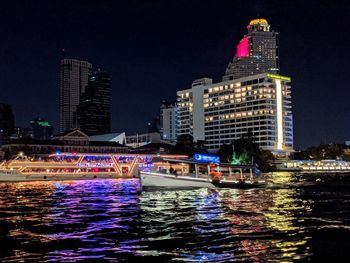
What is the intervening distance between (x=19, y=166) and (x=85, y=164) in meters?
21.5

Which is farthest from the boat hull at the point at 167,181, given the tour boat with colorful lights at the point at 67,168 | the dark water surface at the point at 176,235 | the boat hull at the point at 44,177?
the boat hull at the point at 44,177

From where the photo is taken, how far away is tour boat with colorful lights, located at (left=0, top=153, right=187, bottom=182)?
347 feet

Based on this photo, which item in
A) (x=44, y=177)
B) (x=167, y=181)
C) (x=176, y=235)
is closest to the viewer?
(x=176, y=235)

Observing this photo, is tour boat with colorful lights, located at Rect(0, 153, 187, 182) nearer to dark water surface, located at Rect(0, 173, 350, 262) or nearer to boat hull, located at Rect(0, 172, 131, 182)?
boat hull, located at Rect(0, 172, 131, 182)

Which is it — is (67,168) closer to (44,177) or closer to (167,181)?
(44,177)

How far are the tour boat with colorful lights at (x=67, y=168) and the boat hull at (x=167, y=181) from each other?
121ft

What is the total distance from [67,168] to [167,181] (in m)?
72.2

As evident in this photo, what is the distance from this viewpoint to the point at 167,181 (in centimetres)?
5538

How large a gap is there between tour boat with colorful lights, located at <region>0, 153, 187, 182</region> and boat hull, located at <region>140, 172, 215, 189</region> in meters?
37.0

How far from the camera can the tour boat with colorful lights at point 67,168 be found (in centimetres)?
10588

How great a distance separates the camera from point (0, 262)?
15.2 m

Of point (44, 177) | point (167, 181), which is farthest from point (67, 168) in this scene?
point (167, 181)

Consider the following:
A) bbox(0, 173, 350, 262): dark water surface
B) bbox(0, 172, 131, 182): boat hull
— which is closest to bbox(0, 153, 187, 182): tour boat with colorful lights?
bbox(0, 172, 131, 182): boat hull

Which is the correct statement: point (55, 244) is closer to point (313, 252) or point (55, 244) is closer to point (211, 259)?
point (211, 259)
